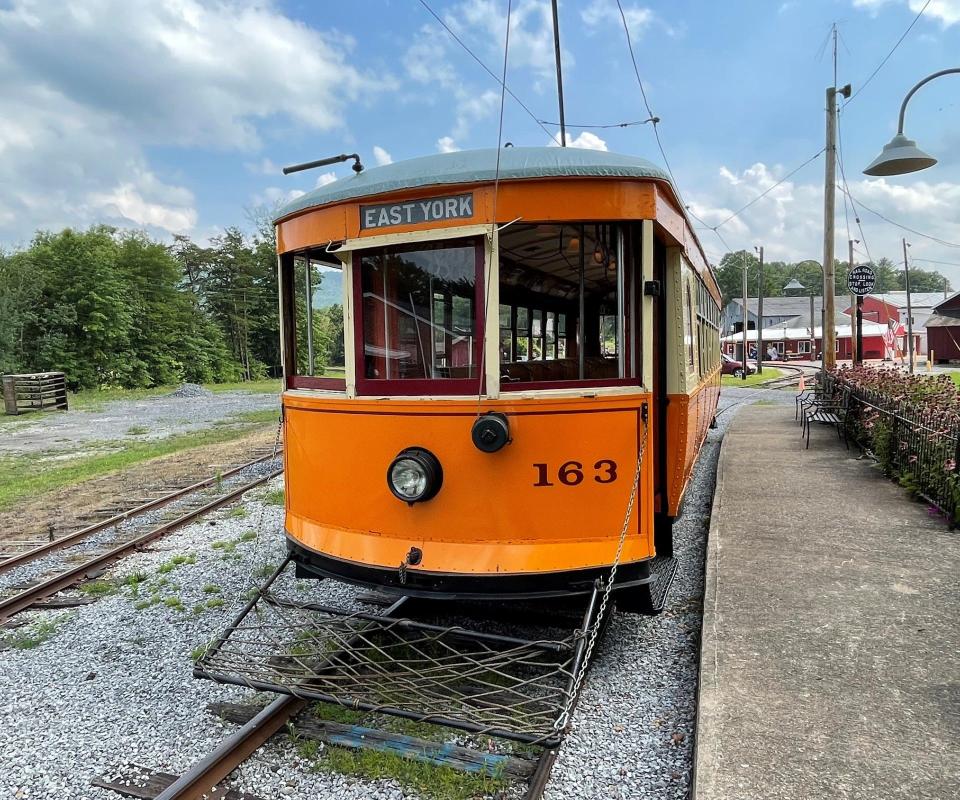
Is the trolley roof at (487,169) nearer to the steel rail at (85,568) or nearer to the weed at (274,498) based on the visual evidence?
the steel rail at (85,568)

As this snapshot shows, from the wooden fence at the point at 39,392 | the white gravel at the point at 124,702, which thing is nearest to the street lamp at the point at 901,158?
the white gravel at the point at 124,702

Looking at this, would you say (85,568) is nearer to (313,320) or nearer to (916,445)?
(313,320)

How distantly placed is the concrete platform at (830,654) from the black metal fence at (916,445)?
0.30m

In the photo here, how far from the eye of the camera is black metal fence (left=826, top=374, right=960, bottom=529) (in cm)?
670

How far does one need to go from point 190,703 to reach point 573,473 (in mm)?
2484

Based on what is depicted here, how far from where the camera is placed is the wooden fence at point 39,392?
22.6 metres

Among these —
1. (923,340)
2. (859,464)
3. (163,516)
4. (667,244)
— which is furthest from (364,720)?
(923,340)

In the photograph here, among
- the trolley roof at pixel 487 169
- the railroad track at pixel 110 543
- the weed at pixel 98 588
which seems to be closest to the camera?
the trolley roof at pixel 487 169

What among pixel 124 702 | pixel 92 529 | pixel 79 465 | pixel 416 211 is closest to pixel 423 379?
pixel 416 211

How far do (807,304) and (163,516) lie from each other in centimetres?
7834

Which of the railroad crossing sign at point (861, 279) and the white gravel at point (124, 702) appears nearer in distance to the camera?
the white gravel at point (124, 702)

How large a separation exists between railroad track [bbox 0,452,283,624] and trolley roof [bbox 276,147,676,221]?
13.3 feet

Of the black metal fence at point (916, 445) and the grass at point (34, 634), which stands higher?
the black metal fence at point (916, 445)

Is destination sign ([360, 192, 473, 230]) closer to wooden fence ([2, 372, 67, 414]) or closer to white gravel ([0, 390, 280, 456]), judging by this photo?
white gravel ([0, 390, 280, 456])
